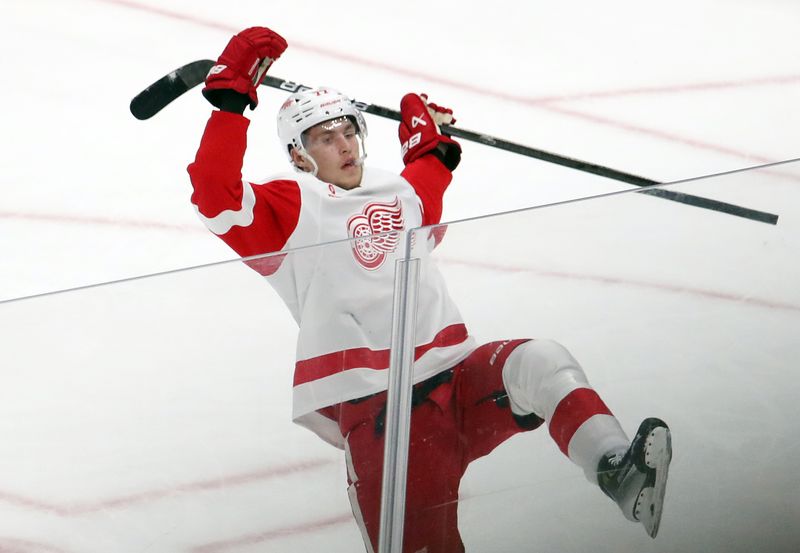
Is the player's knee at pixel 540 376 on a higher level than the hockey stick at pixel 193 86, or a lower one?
lower

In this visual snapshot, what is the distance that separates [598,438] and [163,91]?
1.48 meters

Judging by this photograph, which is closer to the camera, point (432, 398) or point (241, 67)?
point (432, 398)

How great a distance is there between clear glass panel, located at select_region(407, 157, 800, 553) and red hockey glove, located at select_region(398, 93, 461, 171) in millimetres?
1168

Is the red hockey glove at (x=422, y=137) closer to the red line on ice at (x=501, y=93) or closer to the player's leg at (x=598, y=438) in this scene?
the red line on ice at (x=501, y=93)

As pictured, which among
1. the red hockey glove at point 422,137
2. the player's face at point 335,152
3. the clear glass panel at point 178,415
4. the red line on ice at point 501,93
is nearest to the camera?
the clear glass panel at point 178,415

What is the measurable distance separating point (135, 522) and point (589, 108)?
2.38 m

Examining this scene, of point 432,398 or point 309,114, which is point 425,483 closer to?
point 432,398

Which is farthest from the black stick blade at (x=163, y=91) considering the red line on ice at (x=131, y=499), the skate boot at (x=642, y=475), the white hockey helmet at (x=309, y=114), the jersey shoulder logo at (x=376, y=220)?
the skate boot at (x=642, y=475)

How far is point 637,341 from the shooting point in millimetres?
1414

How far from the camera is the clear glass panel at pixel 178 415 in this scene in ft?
4.31

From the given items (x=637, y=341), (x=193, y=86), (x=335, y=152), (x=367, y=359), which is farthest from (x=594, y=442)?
(x=193, y=86)

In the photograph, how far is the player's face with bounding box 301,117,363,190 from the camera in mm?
2365

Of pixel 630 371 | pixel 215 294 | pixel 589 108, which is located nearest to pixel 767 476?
pixel 630 371

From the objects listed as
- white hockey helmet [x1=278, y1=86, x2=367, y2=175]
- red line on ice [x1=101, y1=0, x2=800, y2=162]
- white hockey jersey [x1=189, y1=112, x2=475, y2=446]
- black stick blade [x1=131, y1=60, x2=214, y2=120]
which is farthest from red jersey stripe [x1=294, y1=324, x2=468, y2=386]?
red line on ice [x1=101, y1=0, x2=800, y2=162]
